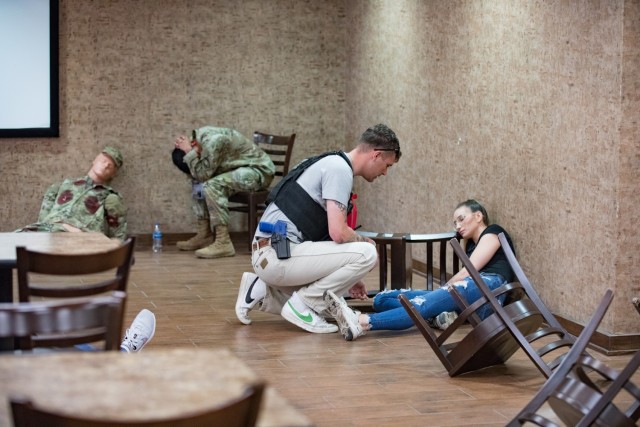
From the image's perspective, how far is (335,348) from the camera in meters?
4.98

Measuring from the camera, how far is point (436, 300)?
16.9 feet

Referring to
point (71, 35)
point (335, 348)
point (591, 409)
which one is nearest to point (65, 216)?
point (71, 35)

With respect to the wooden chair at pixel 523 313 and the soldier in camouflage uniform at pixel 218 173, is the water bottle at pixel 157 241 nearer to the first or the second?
the soldier in camouflage uniform at pixel 218 173

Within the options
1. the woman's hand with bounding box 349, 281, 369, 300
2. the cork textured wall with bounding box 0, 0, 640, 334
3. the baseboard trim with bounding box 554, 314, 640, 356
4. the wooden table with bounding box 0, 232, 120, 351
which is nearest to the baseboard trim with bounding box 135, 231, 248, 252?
the cork textured wall with bounding box 0, 0, 640, 334

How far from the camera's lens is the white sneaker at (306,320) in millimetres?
5285

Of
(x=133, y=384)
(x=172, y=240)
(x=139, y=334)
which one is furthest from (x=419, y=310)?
(x=172, y=240)

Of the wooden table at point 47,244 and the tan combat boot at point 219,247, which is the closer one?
the wooden table at point 47,244

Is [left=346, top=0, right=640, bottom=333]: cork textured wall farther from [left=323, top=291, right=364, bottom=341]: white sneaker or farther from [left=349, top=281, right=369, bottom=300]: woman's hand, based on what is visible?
[left=323, top=291, right=364, bottom=341]: white sneaker

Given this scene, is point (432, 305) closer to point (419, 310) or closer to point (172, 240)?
point (419, 310)

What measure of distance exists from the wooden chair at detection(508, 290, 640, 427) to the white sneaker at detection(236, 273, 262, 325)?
2.45 metres

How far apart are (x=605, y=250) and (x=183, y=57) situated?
15.4ft

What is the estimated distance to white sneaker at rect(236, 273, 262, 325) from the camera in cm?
545

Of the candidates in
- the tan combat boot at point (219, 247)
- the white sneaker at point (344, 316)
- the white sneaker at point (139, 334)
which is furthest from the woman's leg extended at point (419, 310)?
the tan combat boot at point (219, 247)

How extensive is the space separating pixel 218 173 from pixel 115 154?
85 cm
